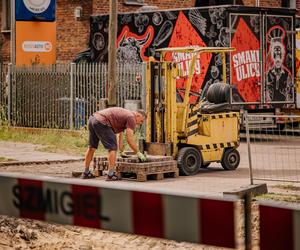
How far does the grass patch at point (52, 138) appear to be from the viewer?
68.5 feet

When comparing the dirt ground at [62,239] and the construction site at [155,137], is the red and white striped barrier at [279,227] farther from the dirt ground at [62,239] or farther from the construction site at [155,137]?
the dirt ground at [62,239]

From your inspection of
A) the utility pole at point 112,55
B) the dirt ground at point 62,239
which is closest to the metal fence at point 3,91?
the utility pole at point 112,55

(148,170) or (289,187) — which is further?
(148,170)

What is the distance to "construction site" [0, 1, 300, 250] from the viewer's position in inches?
176

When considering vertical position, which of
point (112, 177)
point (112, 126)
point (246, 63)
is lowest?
point (112, 177)

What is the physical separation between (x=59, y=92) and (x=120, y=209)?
2027cm

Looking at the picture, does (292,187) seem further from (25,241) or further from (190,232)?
(190,232)

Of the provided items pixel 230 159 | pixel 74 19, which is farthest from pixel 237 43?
pixel 74 19

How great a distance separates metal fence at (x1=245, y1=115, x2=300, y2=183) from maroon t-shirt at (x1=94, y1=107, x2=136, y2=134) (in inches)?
73.1

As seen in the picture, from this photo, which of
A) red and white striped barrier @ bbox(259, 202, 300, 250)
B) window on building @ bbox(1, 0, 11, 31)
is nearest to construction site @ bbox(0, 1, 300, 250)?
red and white striped barrier @ bbox(259, 202, 300, 250)

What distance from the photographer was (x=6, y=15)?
1299 inches

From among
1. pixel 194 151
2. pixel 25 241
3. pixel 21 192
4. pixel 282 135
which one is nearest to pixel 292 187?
pixel 282 135

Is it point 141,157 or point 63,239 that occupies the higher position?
point 141,157

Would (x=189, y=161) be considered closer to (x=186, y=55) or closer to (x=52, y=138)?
(x=52, y=138)
